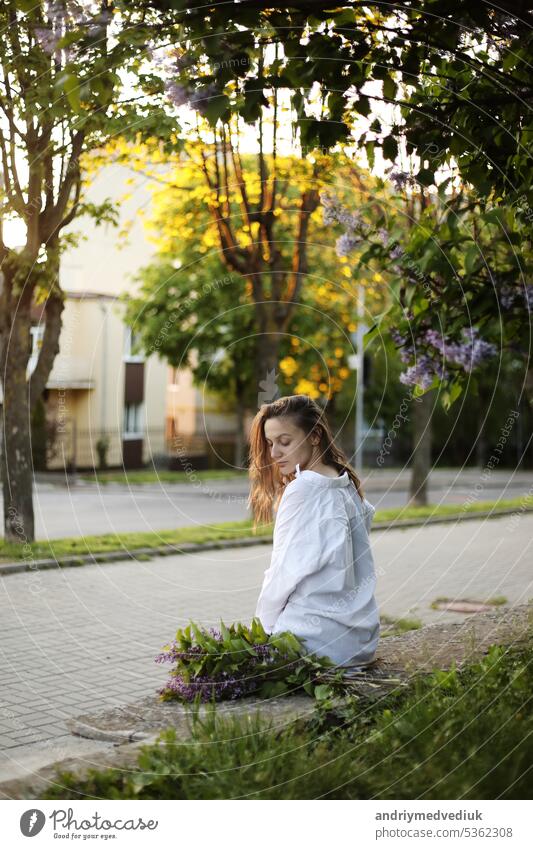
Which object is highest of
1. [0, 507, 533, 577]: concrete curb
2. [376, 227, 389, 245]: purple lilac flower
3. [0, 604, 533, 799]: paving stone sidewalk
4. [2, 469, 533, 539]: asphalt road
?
[376, 227, 389, 245]: purple lilac flower

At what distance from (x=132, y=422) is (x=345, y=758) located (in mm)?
24569

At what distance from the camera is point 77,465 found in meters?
31.3

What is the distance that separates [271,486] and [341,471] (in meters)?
0.41

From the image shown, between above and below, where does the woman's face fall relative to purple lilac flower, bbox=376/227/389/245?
below

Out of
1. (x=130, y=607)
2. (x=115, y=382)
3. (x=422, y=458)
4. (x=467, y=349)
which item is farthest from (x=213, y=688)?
(x=115, y=382)

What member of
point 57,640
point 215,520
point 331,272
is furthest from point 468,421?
point 57,640

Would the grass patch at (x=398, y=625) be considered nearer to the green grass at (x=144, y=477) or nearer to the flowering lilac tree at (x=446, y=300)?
the flowering lilac tree at (x=446, y=300)

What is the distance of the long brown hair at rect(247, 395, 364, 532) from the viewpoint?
4895 mm

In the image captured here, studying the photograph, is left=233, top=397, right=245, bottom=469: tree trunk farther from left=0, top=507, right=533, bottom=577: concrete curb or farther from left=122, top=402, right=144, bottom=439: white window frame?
left=0, top=507, right=533, bottom=577: concrete curb

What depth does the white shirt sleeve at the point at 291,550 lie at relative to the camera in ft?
15.0

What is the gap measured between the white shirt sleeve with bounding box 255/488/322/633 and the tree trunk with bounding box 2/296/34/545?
6236 mm

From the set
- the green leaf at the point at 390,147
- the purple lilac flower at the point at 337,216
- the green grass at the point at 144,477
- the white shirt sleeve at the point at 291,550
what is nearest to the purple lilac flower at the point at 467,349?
the purple lilac flower at the point at 337,216

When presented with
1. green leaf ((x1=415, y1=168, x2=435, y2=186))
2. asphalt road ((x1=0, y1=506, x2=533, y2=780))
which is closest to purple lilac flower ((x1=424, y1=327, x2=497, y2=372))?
green leaf ((x1=415, y1=168, x2=435, y2=186))

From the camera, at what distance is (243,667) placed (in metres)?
4.54
